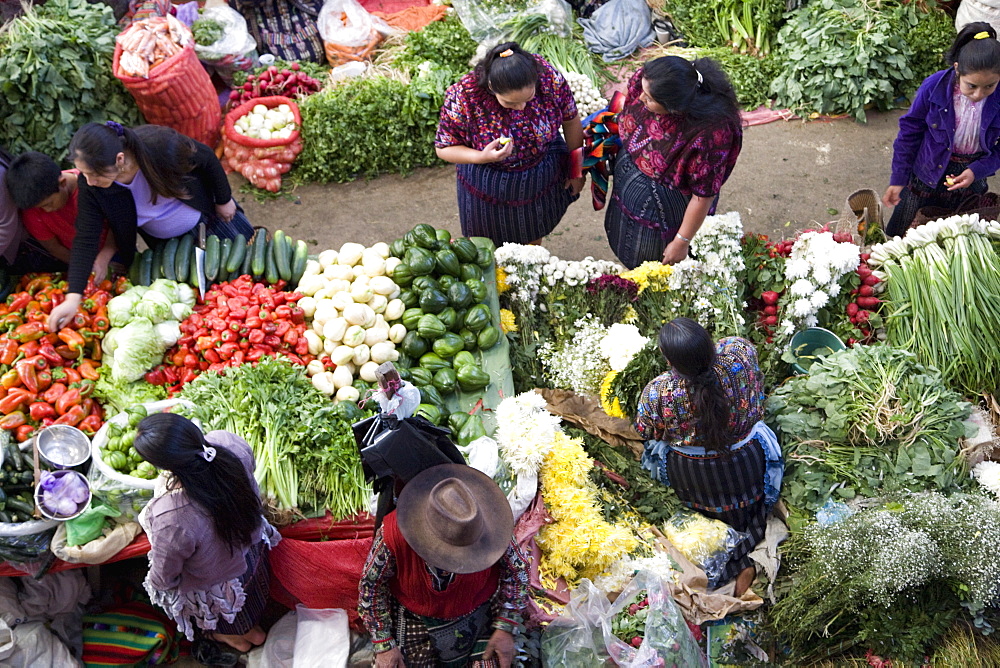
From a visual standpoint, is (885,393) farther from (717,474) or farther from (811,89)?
(811,89)

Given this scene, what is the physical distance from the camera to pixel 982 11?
21.0ft

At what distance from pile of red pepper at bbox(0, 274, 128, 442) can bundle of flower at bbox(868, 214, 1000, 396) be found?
151 inches

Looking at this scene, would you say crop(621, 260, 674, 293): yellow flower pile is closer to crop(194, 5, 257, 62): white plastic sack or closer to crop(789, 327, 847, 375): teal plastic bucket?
crop(789, 327, 847, 375): teal plastic bucket

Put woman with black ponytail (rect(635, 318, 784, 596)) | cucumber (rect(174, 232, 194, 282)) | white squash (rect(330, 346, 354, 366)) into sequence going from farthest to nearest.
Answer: cucumber (rect(174, 232, 194, 282)) < white squash (rect(330, 346, 354, 366)) < woman with black ponytail (rect(635, 318, 784, 596))

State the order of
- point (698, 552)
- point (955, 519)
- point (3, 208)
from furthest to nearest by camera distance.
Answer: point (3, 208)
point (698, 552)
point (955, 519)

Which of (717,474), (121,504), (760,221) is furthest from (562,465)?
(760,221)

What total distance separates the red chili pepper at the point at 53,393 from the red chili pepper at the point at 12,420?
118 millimetres

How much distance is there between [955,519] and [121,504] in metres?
3.16

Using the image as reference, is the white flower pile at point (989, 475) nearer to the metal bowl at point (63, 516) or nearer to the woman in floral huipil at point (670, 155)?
the woman in floral huipil at point (670, 155)

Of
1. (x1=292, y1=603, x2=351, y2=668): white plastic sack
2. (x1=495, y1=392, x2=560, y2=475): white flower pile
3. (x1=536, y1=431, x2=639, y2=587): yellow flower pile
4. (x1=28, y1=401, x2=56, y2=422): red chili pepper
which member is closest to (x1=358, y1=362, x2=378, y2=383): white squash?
(x1=495, y1=392, x2=560, y2=475): white flower pile

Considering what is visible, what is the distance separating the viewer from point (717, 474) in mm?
3479

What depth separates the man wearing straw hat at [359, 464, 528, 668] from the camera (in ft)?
8.03

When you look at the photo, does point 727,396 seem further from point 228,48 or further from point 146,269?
point 228,48

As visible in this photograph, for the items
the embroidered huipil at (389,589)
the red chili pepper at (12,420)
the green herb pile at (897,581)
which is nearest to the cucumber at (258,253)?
the red chili pepper at (12,420)
